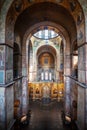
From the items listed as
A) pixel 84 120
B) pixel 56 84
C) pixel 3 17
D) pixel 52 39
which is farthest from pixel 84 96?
pixel 52 39

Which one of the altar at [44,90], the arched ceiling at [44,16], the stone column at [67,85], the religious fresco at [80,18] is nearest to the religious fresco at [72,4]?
the religious fresco at [80,18]

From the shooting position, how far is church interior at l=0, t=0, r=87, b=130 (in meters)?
9.99

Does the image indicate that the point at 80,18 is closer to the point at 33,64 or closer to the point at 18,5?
the point at 18,5

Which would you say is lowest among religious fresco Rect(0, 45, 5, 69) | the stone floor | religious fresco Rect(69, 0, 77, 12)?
the stone floor

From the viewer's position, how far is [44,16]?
15.1 m

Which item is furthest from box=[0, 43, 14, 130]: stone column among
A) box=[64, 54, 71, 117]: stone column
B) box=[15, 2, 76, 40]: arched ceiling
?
box=[64, 54, 71, 117]: stone column

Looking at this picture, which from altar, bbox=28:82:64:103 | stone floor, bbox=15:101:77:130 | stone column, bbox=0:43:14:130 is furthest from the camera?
altar, bbox=28:82:64:103

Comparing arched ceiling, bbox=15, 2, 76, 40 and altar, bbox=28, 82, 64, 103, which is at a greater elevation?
arched ceiling, bbox=15, 2, 76, 40

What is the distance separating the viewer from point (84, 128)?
32.2ft

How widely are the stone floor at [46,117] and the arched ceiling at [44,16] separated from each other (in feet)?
28.2

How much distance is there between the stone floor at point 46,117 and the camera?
15.8 m

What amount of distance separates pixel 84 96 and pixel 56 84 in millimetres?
16266

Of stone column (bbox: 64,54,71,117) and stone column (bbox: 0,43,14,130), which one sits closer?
stone column (bbox: 0,43,14,130)

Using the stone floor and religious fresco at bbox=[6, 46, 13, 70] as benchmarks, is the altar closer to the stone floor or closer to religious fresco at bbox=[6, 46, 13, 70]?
the stone floor
